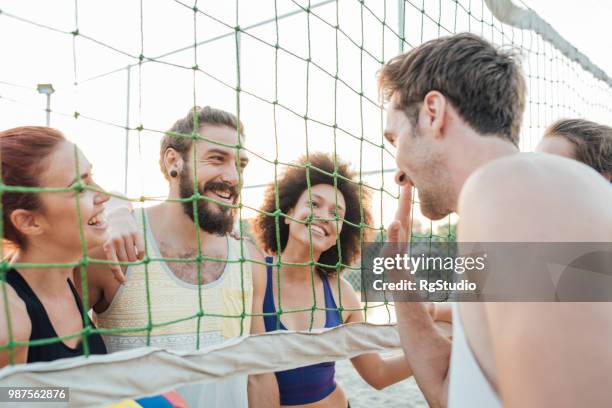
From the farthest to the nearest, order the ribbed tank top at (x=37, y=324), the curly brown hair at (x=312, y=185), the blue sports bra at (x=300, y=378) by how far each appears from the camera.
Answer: the curly brown hair at (x=312, y=185) → the blue sports bra at (x=300, y=378) → the ribbed tank top at (x=37, y=324)

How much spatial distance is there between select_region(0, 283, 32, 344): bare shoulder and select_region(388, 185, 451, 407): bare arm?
916mm

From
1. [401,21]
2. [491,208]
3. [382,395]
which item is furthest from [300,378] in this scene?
[382,395]

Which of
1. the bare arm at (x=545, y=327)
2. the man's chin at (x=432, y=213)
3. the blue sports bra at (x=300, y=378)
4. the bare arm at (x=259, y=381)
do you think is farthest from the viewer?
the blue sports bra at (x=300, y=378)

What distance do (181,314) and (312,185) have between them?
2.63ft

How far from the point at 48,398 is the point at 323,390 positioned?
1.10m

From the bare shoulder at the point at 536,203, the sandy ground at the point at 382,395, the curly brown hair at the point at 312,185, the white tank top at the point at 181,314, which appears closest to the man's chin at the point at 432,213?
the bare shoulder at the point at 536,203

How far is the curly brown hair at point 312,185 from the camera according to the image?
2.05m

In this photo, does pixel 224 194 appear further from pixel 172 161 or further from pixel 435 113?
pixel 435 113

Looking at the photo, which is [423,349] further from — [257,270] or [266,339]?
[257,270]

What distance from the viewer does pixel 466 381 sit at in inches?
32.0

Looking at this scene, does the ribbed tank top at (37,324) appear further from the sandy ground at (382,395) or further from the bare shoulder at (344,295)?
the sandy ground at (382,395)

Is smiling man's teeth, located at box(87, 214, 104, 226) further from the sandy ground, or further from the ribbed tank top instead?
the sandy ground

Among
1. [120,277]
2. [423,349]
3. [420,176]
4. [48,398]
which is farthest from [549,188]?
[120,277]

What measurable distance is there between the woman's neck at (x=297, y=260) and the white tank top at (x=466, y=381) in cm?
102
